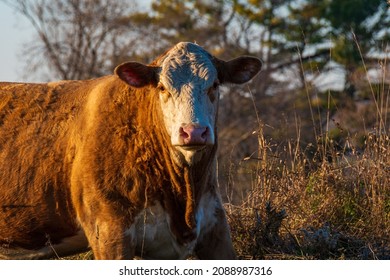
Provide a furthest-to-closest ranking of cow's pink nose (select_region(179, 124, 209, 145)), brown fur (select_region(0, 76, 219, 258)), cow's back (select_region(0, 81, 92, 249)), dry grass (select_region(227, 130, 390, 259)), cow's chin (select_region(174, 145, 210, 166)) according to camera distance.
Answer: dry grass (select_region(227, 130, 390, 259)) → cow's back (select_region(0, 81, 92, 249)) → brown fur (select_region(0, 76, 219, 258)) → cow's chin (select_region(174, 145, 210, 166)) → cow's pink nose (select_region(179, 124, 209, 145))

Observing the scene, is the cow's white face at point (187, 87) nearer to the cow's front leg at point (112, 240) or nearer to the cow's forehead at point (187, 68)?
the cow's forehead at point (187, 68)

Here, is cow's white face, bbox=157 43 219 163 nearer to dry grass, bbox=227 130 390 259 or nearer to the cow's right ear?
the cow's right ear

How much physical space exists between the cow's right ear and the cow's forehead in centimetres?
11

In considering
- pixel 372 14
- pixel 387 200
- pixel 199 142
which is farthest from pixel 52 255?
pixel 372 14

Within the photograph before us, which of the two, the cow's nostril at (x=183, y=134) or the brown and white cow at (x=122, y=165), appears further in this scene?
the brown and white cow at (x=122, y=165)

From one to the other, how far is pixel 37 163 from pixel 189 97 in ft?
4.51

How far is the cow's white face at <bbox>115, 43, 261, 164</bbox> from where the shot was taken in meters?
6.16

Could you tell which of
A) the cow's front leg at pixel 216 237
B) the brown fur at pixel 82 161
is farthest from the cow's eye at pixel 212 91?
the cow's front leg at pixel 216 237

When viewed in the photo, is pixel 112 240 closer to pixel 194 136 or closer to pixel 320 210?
pixel 194 136

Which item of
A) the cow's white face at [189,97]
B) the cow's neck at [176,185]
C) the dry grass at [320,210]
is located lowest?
the dry grass at [320,210]

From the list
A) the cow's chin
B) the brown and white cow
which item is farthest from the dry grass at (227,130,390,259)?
the cow's chin

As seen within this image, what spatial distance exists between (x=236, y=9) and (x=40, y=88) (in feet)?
120

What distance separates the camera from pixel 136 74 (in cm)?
673

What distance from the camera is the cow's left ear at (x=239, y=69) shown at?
699cm
